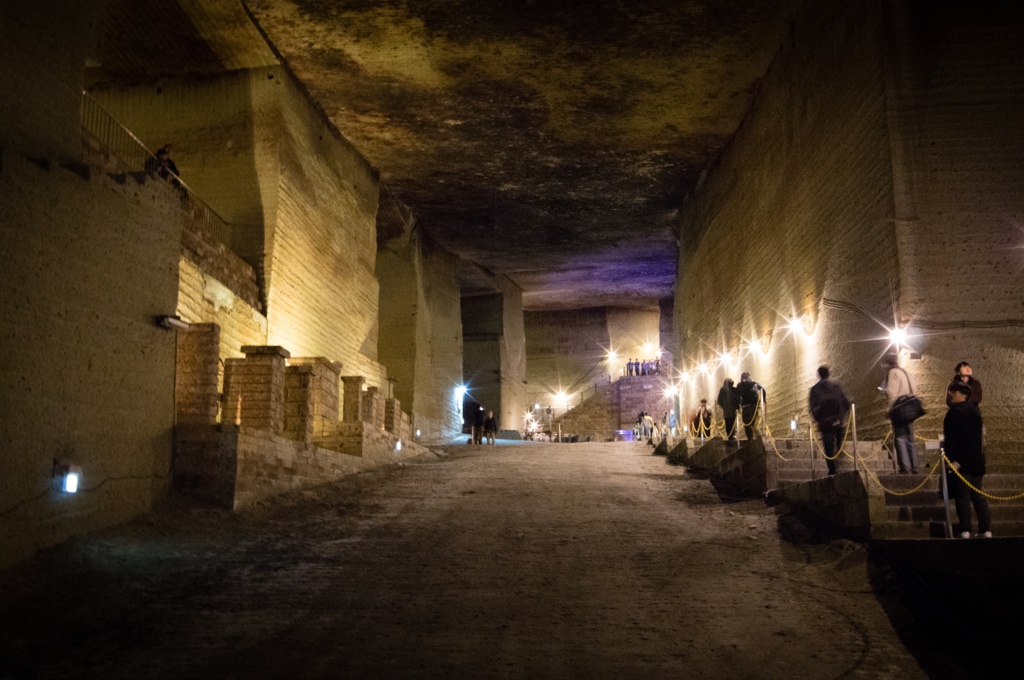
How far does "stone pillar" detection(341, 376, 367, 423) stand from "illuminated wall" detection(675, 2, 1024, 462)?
28.6ft

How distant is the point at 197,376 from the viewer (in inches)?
461

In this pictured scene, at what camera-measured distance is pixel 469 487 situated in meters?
13.6

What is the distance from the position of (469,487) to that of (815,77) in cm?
963

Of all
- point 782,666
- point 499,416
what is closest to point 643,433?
point 499,416

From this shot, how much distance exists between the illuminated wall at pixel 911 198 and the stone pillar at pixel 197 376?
963cm

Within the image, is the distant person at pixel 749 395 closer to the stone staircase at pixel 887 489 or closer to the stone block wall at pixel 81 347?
the stone staircase at pixel 887 489

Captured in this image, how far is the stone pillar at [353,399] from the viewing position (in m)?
17.5

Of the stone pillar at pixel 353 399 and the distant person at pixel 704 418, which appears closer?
the stone pillar at pixel 353 399

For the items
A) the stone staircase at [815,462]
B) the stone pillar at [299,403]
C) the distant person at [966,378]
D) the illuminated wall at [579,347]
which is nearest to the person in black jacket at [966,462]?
the distant person at [966,378]

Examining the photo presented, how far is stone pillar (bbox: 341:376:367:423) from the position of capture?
17.5 metres

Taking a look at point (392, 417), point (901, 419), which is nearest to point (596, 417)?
point (392, 417)

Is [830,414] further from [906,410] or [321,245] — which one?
[321,245]

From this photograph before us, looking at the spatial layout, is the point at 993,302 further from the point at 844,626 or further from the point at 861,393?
the point at 844,626

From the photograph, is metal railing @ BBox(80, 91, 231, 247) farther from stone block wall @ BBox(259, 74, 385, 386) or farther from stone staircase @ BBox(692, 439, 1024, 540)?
stone staircase @ BBox(692, 439, 1024, 540)
